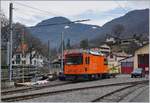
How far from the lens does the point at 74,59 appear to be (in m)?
42.8

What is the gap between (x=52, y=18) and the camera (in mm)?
51562

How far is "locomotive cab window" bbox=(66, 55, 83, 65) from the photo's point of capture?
42.3 metres

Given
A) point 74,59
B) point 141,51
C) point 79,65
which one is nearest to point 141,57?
point 141,51

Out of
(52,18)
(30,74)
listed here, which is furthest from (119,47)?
(30,74)

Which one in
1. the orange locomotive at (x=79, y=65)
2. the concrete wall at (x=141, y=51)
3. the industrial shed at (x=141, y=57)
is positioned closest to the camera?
the orange locomotive at (x=79, y=65)

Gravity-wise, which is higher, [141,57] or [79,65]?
[141,57]

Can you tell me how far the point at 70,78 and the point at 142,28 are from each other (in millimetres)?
159371

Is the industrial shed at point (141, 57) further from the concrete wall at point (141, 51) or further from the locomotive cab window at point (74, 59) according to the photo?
the locomotive cab window at point (74, 59)

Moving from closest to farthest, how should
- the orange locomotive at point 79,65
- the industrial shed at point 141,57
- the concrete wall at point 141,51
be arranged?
the orange locomotive at point 79,65 → the concrete wall at point 141,51 → the industrial shed at point 141,57

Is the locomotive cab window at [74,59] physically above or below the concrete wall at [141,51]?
below

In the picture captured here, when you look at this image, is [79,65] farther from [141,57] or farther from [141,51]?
[141,57]

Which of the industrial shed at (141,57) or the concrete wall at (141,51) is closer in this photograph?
the concrete wall at (141,51)

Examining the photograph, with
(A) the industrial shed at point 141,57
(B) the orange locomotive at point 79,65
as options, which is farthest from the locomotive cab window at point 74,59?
(A) the industrial shed at point 141,57

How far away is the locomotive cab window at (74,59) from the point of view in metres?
42.3
